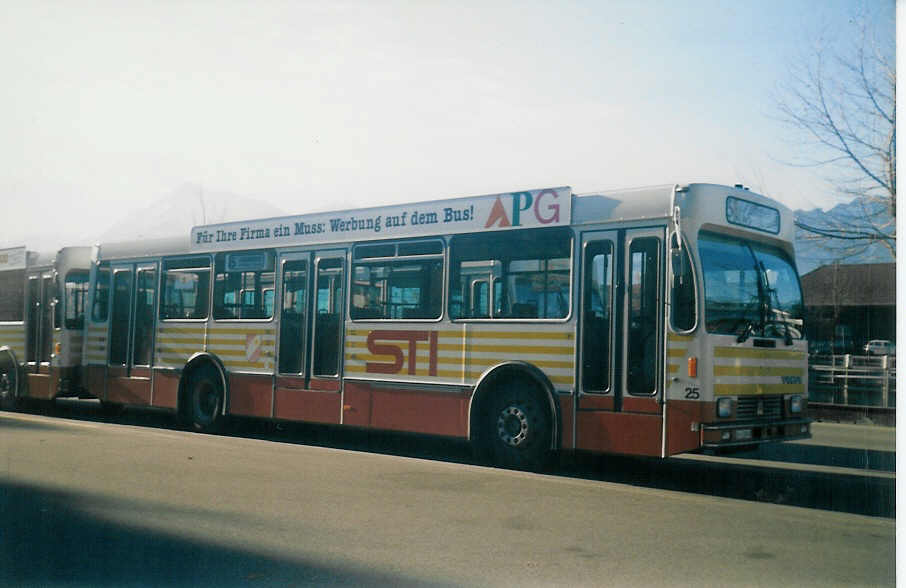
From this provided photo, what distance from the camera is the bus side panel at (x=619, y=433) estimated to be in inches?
337

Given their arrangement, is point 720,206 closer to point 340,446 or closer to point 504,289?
point 504,289

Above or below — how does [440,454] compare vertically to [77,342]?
below

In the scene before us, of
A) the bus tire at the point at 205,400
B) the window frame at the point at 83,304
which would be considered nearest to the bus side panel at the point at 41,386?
the window frame at the point at 83,304

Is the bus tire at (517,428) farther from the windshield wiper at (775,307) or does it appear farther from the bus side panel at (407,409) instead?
the windshield wiper at (775,307)

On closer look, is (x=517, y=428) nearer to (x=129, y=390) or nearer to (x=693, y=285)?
(x=693, y=285)

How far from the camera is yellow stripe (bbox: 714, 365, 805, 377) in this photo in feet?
27.7

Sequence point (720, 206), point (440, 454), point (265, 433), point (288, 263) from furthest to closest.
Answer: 1. point (265, 433)
2. point (288, 263)
3. point (440, 454)
4. point (720, 206)

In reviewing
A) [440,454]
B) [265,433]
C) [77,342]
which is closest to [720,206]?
[440,454]

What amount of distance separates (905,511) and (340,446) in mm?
7208

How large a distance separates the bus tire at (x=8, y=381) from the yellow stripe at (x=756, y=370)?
43.0ft

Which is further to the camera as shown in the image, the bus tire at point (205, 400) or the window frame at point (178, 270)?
the window frame at point (178, 270)

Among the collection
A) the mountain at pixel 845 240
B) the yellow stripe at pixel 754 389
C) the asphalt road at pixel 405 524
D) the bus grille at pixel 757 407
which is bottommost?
the asphalt road at pixel 405 524

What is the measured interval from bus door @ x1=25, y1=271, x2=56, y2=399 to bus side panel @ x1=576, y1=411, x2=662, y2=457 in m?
10.4

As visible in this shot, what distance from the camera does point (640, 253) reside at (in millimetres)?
8898
